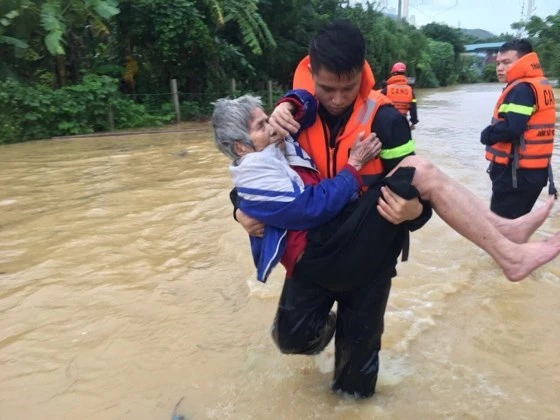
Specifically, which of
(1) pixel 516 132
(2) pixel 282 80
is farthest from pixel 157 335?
(2) pixel 282 80

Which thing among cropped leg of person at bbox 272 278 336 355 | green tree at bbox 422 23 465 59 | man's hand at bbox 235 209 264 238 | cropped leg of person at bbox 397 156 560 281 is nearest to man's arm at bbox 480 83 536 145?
cropped leg of person at bbox 397 156 560 281

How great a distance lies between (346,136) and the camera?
240cm

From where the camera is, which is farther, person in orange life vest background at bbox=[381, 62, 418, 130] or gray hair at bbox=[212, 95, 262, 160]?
person in orange life vest background at bbox=[381, 62, 418, 130]

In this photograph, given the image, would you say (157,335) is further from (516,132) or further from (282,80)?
(282,80)

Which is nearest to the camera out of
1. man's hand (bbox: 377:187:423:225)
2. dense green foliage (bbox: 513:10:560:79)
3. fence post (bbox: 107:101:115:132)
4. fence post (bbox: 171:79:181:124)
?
man's hand (bbox: 377:187:423:225)

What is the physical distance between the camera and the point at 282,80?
22750 mm

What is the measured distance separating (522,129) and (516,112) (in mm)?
148

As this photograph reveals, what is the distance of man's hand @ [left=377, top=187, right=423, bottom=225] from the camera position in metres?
2.23

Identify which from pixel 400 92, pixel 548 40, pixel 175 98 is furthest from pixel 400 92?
pixel 548 40

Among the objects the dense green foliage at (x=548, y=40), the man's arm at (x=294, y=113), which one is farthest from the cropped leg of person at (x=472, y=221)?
the dense green foliage at (x=548, y=40)

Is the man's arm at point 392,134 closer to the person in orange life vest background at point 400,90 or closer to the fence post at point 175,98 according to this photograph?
the person in orange life vest background at point 400,90

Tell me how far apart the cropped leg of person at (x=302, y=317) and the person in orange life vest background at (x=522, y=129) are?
8.47 ft

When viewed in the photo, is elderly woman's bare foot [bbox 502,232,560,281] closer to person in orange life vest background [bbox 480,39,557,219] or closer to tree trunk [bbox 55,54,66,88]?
person in orange life vest background [bbox 480,39,557,219]

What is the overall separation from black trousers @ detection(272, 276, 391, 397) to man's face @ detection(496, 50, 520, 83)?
2889 millimetres
